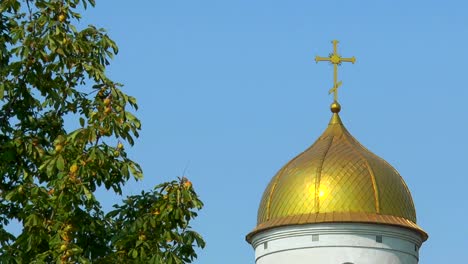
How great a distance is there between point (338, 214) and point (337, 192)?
0.39 metres

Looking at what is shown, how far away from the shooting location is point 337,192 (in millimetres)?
21031

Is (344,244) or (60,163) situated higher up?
(344,244)

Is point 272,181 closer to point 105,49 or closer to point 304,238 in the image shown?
point 304,238

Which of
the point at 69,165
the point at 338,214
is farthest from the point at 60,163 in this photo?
the point at 338,214

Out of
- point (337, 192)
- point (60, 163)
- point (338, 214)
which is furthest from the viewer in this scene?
point (337, 192)

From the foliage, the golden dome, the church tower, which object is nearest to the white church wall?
the church tower

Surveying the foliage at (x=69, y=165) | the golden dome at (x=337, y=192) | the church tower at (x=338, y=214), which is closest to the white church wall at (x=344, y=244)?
the church tower at (x=338, y=214)

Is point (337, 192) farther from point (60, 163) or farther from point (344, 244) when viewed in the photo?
point (60, 163)

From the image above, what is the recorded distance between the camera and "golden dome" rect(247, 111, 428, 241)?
21.0 metres

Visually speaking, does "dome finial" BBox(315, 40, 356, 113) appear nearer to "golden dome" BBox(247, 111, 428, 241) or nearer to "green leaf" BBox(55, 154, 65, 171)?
"golden dome" BBox(247, 111, 428, 241)

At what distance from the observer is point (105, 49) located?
1029 centimetres

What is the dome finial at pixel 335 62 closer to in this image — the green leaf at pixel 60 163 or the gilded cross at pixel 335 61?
the gilded cross at pixel 335 61

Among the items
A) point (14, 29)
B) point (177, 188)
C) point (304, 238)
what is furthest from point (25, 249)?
point (304, 238)

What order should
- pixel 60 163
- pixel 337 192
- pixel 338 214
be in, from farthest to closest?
pixel 337 192, pixel 338 214, pixel 60 163
